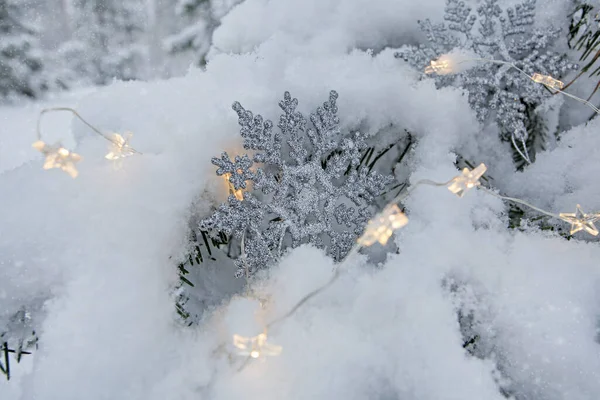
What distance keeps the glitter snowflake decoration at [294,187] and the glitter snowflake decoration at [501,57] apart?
0.51 feet

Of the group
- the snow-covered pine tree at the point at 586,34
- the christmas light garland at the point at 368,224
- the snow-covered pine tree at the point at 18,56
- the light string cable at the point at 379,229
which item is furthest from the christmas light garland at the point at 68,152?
the snow-covered pine tree at the point at 18,56

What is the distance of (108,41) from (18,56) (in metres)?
0.26

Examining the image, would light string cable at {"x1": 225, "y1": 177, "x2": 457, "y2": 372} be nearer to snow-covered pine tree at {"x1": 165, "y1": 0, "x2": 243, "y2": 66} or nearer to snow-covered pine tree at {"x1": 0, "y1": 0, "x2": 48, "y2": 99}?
snow-covered pine tree at {"x1": 165, "y1": 0, "x2": 243, "y2": 66}

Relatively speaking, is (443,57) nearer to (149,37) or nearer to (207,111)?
(207,111)

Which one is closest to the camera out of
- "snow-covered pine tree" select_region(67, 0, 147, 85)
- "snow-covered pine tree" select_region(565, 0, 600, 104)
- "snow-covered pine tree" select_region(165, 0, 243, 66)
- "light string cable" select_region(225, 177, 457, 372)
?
"light string cable" select_region(225, 177, 457, 372)

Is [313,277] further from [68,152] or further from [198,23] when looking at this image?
[198,23]

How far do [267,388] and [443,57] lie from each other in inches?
17.0

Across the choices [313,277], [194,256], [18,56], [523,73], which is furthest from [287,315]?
[18,56]

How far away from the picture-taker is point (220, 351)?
0.46 meters

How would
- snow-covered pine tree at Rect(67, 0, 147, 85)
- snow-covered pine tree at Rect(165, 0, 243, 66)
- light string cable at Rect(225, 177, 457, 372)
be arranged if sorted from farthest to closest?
snow-covered pine tree at Rect(67, 0, 147, 85) → snow-covered pine tree at Rect(165, 0, 243, 66) → light string cable at Rect(225, 177, 457, 372)

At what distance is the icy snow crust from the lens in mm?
431

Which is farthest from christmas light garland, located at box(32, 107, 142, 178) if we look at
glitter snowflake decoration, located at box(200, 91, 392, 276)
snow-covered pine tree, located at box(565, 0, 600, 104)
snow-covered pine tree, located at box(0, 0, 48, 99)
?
snow-covered pine tree, located at box(0, 0, 48, 99)

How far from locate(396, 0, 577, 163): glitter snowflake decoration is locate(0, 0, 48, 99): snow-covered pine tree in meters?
1.14

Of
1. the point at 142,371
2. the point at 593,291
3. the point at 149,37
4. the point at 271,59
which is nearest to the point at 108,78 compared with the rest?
the point at 149,37
